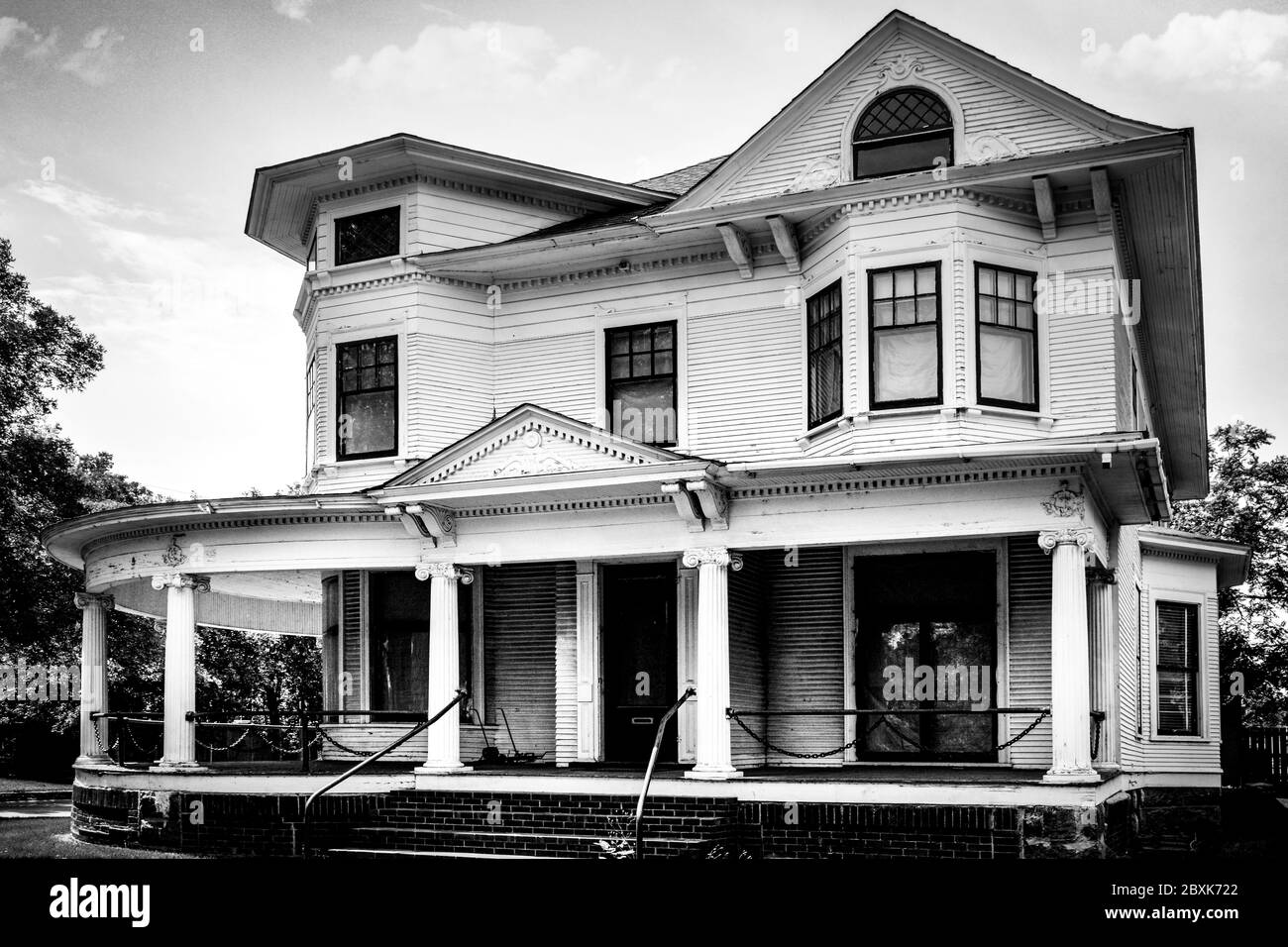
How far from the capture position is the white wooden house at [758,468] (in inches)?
628

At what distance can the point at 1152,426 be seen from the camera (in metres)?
24.5

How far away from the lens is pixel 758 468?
627 inches

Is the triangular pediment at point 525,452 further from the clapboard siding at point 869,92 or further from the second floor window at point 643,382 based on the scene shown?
the clapboard siding at point 869,92

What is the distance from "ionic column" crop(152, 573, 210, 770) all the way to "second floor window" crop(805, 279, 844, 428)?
28.2 feet

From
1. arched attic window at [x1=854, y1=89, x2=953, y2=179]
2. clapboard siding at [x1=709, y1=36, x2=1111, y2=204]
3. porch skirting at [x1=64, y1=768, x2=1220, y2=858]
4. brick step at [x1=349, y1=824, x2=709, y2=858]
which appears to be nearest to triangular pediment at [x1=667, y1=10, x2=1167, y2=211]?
clapboard siding at [x1=709, y1=36, x2=1111, y2=204]

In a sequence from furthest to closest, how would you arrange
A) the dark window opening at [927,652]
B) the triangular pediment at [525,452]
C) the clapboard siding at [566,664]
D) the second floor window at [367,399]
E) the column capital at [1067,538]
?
1. the second floor window at [367,399]
2. the clapboard siding at [566,664]
3. the dark window opening at [927,652]
4. the triangular pediment at [525,452]
5. the column capital at [1067,538]

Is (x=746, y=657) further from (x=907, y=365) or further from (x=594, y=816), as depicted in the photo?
(x=907, y=365)

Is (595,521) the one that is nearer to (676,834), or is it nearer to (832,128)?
(676,834)

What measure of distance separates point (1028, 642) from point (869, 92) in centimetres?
705

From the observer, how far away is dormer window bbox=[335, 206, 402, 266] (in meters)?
20.5

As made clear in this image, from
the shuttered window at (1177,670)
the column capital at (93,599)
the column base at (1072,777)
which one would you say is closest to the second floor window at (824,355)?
the column base at (1072,777)

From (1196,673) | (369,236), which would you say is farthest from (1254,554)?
(369,236)

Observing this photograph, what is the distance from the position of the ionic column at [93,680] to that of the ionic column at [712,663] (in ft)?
30.7
